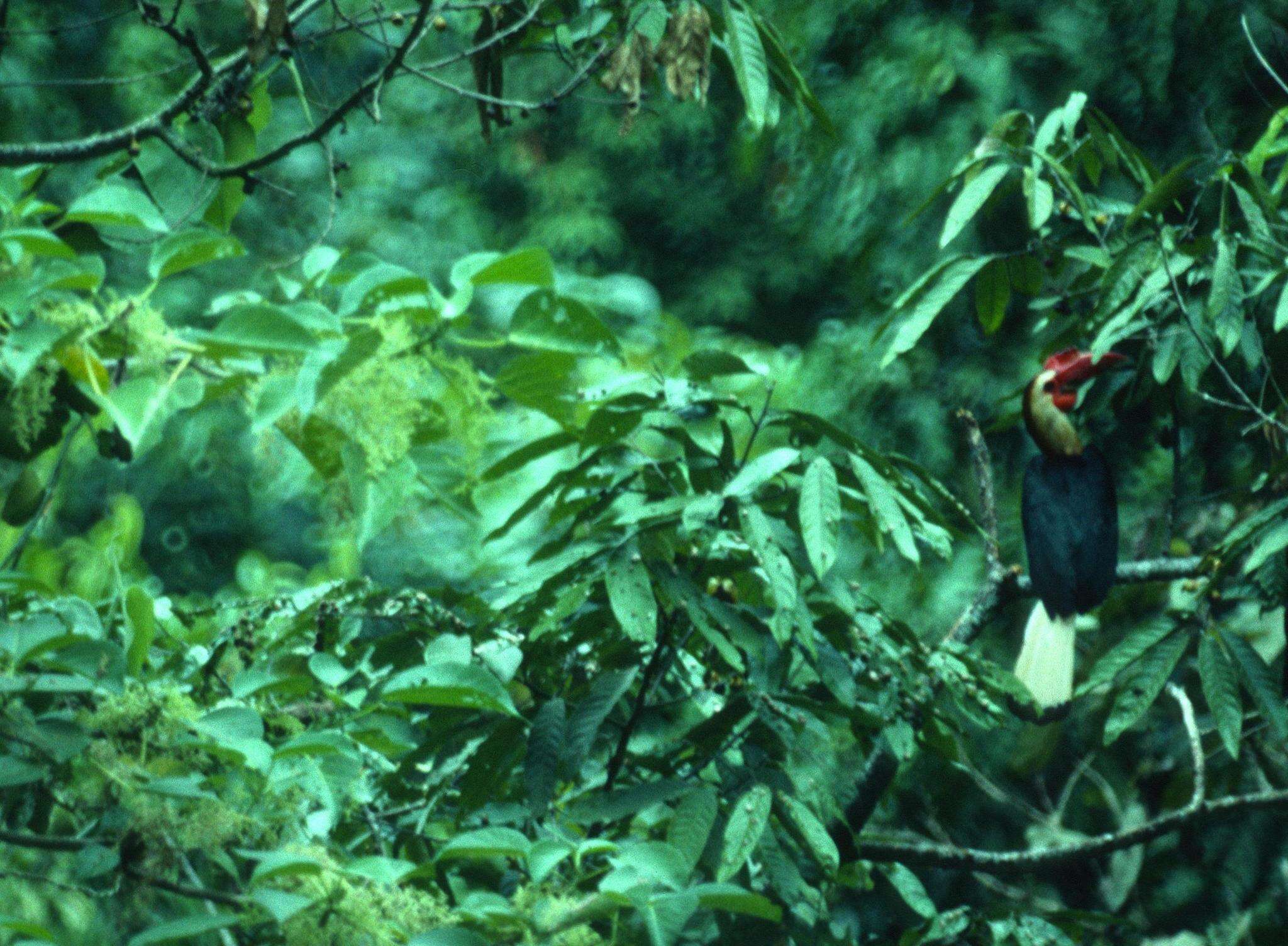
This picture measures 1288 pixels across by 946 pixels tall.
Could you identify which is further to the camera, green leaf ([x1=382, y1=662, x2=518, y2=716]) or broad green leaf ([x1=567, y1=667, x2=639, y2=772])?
broad green leaf ([x1=567, y1=667, x2=639, y2=772])

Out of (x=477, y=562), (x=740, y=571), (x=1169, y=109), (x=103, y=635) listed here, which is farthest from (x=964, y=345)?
(x=103, y=635)

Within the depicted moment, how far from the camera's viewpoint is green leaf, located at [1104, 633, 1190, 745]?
1.60 meters

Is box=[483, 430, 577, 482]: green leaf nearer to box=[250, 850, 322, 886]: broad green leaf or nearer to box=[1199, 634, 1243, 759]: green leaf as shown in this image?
box=[250, 850, 322, 886]: broad green leaf

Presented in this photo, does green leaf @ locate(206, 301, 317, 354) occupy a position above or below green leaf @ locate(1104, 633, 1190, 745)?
above

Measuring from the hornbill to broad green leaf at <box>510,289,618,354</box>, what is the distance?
966 mm

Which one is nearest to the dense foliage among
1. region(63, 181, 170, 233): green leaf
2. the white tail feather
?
region(63, 181, 170, 233): green leaf

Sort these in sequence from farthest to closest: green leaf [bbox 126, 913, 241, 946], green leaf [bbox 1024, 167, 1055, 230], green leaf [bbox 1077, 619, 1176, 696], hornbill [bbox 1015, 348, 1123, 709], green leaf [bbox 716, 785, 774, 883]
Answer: hornbill [bbox 1015, 348, 1123, 709] < green leaf [bbox 1024, 167, 1055, 230] < green leaf [bbox 1077, 619, 1176, 696] < green leaf [bbox 716, 785, 774, 883] < green leaf [bbox 126, 913, 241, 946]

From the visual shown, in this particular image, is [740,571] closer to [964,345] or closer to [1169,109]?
[964,345]

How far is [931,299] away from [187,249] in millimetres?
958

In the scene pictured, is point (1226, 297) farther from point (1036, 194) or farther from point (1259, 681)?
point (1259, 681)

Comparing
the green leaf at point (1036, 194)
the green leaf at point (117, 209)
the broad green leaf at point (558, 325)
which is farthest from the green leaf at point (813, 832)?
the green leaf at point (1036, 194)

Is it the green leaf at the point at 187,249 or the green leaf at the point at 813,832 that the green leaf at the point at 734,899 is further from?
the green leaf at the point at 187,249

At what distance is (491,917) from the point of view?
957mm

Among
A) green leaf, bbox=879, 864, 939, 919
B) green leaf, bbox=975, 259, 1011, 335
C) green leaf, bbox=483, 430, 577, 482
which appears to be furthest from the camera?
green leaf, bbox=975, 259, 1011, 335
